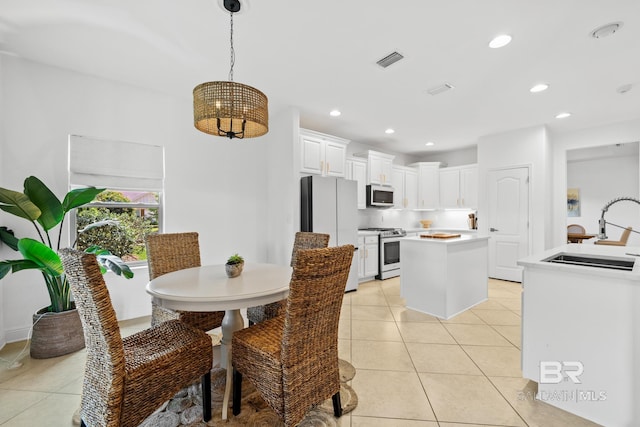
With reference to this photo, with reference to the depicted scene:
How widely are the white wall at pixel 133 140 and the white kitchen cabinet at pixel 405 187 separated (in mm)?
2932

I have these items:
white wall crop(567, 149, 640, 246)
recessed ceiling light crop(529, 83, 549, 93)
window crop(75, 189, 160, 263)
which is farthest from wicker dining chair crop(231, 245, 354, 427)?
white wall crop(567, 149, 640, 246)

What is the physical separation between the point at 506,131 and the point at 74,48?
5954mm

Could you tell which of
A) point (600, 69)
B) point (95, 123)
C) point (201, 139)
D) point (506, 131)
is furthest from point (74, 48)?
point (506, 131)

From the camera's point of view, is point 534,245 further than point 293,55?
Yes

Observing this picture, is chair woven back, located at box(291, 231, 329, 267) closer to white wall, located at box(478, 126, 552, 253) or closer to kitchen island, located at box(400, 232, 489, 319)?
kitchen island, located at box(400, 232, 489, 319)

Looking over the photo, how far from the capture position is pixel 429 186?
616 centimetres

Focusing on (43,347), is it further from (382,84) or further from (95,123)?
(382,84)

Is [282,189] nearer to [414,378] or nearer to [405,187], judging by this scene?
[414,378]

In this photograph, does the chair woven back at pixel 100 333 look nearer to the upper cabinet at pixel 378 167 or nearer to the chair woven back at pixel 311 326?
the chair woven back at pixel 311 326

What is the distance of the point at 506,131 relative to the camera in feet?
15.8

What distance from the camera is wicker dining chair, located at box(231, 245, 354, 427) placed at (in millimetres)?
1288

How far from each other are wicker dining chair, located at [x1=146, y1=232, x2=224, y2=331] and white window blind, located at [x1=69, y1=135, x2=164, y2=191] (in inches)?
44.9

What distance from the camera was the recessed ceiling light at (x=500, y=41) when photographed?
2.23 metres

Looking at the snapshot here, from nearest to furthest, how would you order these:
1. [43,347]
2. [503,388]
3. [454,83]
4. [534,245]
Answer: [503,388]
[43,347]
[454,83]
[534,245]
